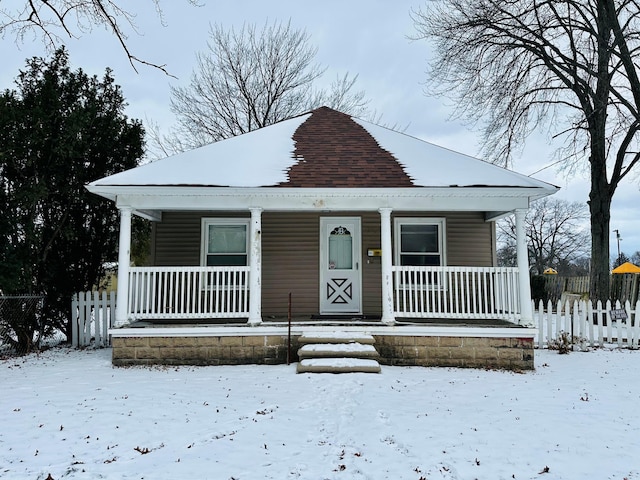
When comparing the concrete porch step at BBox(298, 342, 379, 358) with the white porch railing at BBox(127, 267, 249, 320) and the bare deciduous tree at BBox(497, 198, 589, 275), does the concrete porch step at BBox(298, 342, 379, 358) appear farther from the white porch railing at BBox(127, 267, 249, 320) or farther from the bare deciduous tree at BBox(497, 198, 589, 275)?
the bare deciduous tree at BBox(497, 198, 589, 275)

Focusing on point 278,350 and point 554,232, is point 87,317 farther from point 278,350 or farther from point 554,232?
point 554,232

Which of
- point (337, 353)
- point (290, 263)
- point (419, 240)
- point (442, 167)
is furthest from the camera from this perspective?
point (419, 240)

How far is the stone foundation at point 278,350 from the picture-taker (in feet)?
24.7

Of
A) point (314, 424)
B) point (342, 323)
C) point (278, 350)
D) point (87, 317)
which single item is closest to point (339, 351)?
point (342, 323)

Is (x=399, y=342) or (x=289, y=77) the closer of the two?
(x=399, y=342)

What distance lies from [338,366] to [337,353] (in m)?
0.38

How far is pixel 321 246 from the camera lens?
9781 millimetres

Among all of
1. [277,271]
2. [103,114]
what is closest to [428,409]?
[277,271]

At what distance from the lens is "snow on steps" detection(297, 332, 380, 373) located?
662 centimetres

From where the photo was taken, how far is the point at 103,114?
34.2 ft

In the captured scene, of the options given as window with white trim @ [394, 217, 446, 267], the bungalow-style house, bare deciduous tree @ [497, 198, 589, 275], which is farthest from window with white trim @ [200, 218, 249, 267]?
bare deciduous tree @ [497, 198, 589, 275]

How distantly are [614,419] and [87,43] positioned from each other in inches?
375

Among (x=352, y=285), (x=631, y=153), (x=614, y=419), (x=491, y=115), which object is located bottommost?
(x=614, y=419)

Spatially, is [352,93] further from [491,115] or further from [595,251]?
[595,251]
